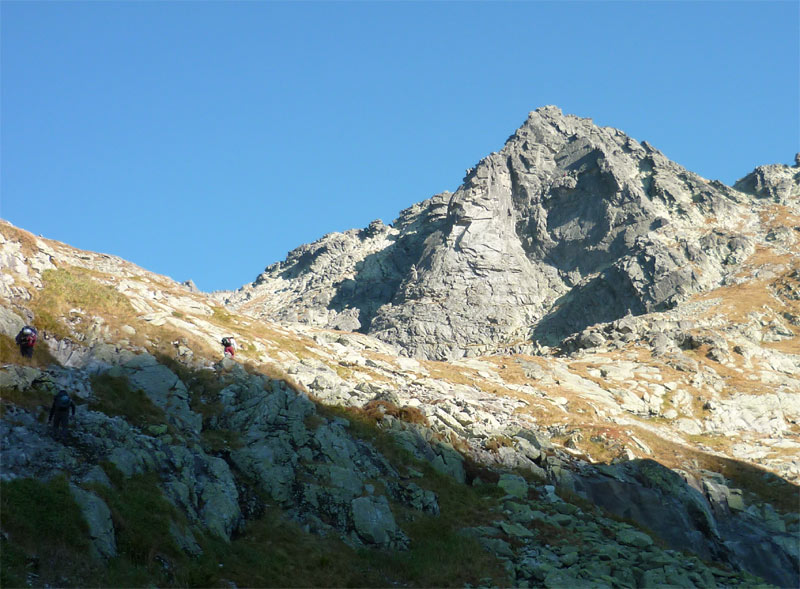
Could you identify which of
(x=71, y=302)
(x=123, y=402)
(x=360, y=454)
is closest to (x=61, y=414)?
(x=123, y=402)

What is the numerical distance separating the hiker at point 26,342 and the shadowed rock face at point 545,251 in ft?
305

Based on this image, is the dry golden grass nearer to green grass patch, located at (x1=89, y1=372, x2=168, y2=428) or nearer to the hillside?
the hillside

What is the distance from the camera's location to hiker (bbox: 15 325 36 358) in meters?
25.2

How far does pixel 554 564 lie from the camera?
23.2 meters

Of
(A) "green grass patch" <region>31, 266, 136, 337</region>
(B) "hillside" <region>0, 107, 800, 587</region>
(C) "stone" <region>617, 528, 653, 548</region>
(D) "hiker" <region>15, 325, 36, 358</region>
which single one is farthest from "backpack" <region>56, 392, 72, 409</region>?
(C) "stone" <region>617, 528, 653, 548</region>

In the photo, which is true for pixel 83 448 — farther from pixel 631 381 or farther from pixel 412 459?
pixel 631 381

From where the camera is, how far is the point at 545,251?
137 m

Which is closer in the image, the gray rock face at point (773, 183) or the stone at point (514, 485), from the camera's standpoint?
the stone at point (514, 485)

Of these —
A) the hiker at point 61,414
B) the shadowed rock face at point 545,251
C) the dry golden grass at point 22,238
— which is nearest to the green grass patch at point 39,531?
the hiker at point 61,414

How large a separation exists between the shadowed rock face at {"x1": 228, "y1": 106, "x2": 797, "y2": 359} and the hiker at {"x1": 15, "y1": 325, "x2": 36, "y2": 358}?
92899 millimetres

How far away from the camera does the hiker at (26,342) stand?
25.2 meters

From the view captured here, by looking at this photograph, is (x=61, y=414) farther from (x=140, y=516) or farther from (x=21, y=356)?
(x=21, y=356)

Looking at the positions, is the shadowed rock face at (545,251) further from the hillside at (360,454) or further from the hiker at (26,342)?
the hiker at (26,342)

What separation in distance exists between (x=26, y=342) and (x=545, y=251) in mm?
120414
